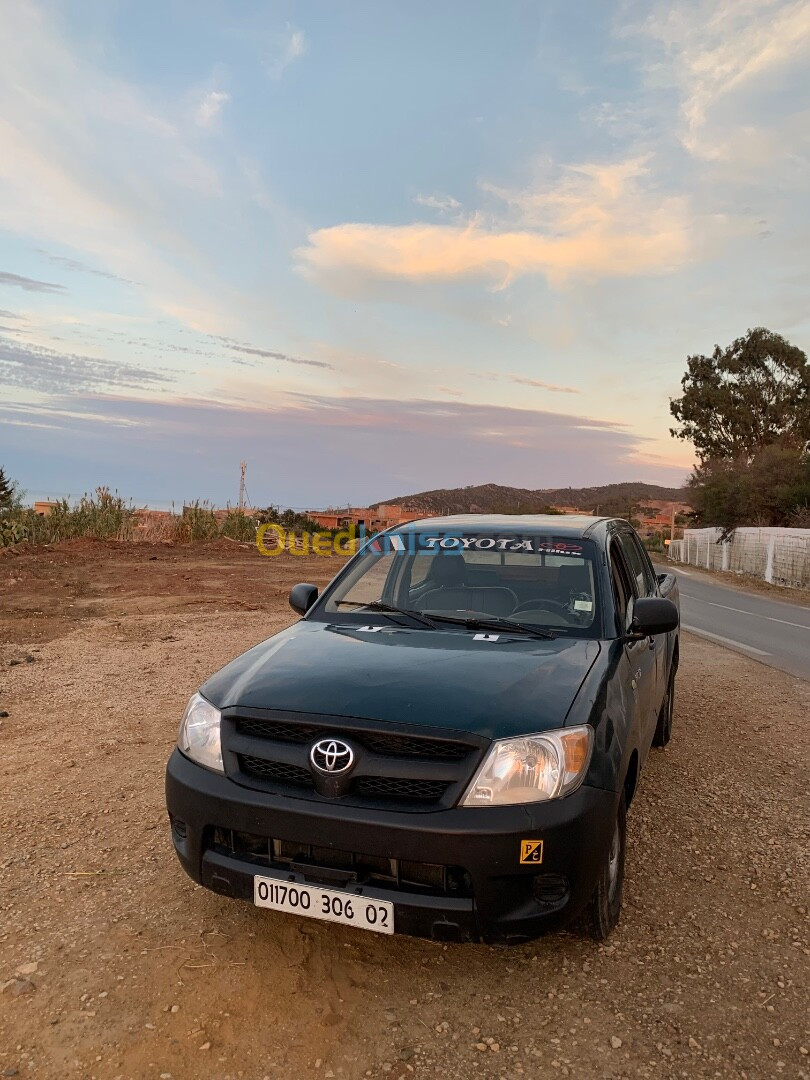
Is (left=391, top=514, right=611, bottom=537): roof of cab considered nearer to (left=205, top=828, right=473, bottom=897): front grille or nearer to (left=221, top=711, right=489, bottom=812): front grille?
(left=221, top=711, right=489, bottom=812): front grille

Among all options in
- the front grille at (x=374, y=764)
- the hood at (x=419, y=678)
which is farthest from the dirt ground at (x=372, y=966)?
the hood at (x=419, y=678)

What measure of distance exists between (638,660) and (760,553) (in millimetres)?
28609

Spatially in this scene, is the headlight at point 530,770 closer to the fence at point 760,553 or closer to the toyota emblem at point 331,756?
the toyota emblem at point 331,756

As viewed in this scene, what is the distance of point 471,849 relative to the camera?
249 centimetres

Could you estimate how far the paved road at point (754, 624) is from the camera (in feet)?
34.9

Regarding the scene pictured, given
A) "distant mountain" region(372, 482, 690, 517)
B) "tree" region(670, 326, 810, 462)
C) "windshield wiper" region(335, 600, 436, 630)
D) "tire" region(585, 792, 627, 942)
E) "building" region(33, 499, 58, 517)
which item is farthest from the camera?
"distant mountain" region(372, 482, 690, 517)

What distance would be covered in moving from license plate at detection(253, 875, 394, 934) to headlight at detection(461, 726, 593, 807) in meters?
0.45

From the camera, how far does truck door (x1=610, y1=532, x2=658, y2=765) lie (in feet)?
12.2

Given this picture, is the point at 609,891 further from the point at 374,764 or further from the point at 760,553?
the point at 760,553

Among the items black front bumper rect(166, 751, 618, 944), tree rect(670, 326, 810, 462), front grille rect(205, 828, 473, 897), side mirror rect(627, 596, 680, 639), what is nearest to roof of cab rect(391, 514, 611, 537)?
side mirror rect(627, 596, 680, 639)

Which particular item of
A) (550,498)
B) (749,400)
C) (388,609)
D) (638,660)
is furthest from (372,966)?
(550,498)

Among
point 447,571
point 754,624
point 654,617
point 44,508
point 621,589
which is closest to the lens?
point 654,617

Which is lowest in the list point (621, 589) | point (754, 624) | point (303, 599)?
point (754, 624)

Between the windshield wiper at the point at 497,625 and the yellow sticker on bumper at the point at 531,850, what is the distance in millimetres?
1175
